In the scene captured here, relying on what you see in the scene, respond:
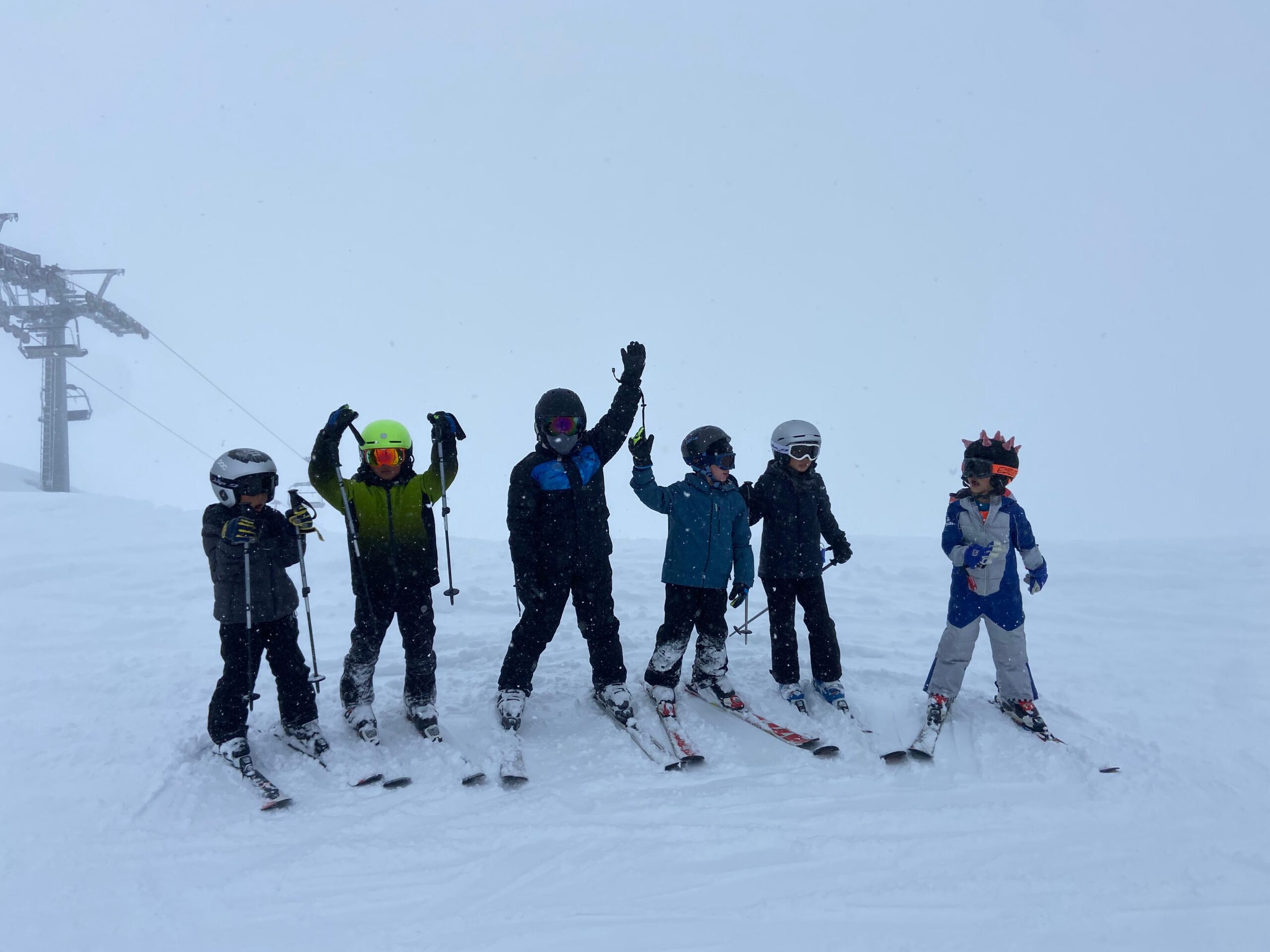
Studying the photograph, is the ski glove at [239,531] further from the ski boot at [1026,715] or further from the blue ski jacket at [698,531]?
the ski boot at [1026,715]

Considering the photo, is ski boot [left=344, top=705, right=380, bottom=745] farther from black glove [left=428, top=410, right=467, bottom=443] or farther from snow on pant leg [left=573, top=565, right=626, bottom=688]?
black glove [left=428, top=410, right=467, bottom=443]

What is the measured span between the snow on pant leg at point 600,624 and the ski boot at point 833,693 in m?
1.54

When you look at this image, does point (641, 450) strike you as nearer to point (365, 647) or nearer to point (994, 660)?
point (365, 647)

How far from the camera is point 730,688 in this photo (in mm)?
5391

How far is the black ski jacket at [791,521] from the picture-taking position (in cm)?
552

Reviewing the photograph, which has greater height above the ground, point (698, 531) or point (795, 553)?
point (698, 531)

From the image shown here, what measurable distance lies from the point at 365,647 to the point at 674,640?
87.9 inches

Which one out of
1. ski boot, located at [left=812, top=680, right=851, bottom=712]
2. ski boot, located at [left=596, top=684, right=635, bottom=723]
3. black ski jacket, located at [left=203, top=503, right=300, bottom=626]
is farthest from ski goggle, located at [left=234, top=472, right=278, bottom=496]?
ski boot, located at [left=812, top=680, right=851, bottom=712]

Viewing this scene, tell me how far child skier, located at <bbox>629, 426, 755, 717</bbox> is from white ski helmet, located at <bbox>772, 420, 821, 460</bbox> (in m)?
0.42

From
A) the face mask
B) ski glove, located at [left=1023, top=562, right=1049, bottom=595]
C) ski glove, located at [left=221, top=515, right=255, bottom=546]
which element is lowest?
ski glove, located at [left=1023, top=562, right=1049, bottom=595]

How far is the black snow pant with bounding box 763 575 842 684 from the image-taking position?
17.9ft

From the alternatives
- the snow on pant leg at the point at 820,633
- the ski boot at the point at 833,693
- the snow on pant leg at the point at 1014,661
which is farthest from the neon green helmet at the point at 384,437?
the snow on pant leg at the point at 1014,661

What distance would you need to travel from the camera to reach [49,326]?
65.0ft

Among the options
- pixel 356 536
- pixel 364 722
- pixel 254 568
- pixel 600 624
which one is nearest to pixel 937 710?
pixel 600 624
